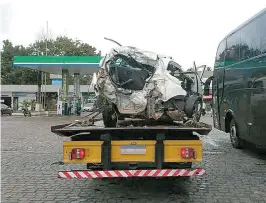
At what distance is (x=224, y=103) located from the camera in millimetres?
12016

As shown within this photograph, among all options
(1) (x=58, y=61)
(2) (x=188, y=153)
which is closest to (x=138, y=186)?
(2) (x=188, y=153)

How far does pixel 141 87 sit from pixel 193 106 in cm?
102

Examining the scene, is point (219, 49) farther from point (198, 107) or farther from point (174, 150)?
point (174, 150)

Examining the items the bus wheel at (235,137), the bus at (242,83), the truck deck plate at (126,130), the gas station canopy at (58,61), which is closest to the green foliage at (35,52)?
the gas station canopy at (58,61)

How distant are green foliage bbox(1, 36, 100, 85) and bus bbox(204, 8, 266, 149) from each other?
50.6m

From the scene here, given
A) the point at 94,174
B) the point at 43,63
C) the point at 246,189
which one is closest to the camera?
the point at 94,174

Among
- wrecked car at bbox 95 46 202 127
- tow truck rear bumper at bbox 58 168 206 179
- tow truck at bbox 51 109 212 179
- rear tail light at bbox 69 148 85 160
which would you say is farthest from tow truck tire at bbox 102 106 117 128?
tow truck rear bumper at bbox 58 168 206 179

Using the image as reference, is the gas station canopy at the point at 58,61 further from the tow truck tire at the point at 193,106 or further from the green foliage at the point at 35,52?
the green foliage at the point at 35,52

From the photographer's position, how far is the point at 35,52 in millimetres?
64938

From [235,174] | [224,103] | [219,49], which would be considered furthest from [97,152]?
[219,49]

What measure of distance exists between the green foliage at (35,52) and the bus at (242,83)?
50576 millimetres

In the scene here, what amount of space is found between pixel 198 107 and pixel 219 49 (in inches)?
250

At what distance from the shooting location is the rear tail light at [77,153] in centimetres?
589

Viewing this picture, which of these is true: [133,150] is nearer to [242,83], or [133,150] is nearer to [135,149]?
[135,149]
